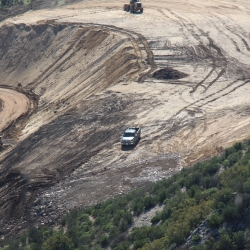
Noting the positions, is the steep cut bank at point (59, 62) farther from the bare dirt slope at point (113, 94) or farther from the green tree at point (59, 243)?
the green tree at point (59, 243)

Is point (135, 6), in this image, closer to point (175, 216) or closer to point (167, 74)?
point (167, 74)

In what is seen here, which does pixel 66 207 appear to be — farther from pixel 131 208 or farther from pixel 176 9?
pixel 176 9

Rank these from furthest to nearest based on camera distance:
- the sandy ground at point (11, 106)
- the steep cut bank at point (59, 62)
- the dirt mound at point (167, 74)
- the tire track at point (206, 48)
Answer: the steep cut bank at point (59, 62)
the sandy ground at point (11, 106)
the dirt mound at point (167, 74)
the tire track at point (206, 48)

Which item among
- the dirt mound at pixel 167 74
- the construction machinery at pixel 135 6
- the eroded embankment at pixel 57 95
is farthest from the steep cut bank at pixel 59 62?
the construction machinery at pixel 135 6

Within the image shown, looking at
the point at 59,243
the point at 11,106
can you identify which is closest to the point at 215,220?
the point at 59,243

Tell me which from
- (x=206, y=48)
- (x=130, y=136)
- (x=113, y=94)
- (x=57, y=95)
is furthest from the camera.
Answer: (x=206, y=48)

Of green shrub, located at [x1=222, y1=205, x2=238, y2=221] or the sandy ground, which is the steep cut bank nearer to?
the sandy ground

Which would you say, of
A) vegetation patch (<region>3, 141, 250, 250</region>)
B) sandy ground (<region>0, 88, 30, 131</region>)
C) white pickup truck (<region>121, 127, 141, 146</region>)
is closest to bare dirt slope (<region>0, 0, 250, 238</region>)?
white pickup truck (<region>121, 127, 141, 146</region>)
